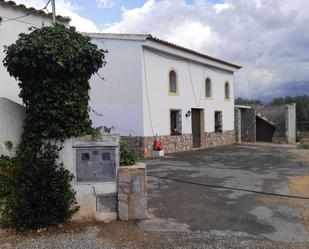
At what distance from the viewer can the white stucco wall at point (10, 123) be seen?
653cm

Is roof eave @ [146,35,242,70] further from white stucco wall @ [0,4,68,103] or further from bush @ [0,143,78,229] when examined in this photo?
bush @ [0,143,78,229]

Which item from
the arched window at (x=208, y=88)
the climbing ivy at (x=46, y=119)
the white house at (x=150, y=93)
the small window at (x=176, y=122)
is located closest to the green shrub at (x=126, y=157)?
the climbing ivy at (x=46, y=119)

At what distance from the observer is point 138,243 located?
552 centimetres

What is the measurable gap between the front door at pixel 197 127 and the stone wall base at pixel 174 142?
579 mm

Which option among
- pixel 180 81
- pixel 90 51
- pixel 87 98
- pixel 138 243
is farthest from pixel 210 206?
pixel 180 81

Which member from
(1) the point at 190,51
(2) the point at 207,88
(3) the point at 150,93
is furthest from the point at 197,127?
(3) the point at 150,93

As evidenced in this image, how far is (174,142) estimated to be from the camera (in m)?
19.4

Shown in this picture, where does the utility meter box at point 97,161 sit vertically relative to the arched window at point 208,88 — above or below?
below

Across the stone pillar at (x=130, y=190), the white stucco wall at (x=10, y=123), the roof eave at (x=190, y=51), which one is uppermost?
the roof eave at (x=190, y=51)

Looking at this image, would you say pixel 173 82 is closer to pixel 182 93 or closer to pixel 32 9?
pixel 182 93

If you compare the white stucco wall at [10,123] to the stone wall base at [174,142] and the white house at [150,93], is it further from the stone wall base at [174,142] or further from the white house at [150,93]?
the stone wall base at [174,142]

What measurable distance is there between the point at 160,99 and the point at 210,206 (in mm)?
11124

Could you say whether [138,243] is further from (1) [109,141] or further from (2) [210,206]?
(2) [210,206]

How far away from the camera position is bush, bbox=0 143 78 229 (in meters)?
5.78
